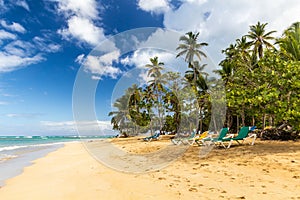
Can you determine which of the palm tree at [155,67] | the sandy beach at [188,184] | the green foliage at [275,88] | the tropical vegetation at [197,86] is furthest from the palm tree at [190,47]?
the sandy beach at [188,184]

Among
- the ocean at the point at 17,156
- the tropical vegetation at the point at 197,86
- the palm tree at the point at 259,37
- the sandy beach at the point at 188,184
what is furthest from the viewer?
the palm tree at the point at 259,37

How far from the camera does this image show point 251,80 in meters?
12.6

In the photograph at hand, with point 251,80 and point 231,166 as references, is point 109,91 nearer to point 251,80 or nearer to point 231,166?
point 251,80

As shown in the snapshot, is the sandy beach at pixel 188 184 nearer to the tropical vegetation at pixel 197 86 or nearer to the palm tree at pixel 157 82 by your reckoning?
the tropical vegetation at pixel 197 86

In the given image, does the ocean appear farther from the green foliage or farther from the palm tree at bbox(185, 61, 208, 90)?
the palm tree at bbox(185, 61, 208, 90)

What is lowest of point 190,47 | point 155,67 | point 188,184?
point 188,184

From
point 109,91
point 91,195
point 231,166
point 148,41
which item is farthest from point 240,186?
point 109,91

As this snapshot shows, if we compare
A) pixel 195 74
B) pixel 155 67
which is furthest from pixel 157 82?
pixel 195 74

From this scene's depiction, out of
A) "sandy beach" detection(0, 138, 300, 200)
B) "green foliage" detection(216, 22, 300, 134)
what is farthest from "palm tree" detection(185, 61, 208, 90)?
"sandy beach" detection(0, 138, 300, 200)

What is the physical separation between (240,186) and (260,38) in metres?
30.5

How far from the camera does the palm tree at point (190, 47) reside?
115 feet

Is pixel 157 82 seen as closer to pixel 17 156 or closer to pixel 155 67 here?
pixel 155 67

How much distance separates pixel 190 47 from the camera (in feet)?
115

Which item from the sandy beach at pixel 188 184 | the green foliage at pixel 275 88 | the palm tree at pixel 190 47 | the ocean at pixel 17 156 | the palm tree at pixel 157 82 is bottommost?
the ocean at pixel 17 156
